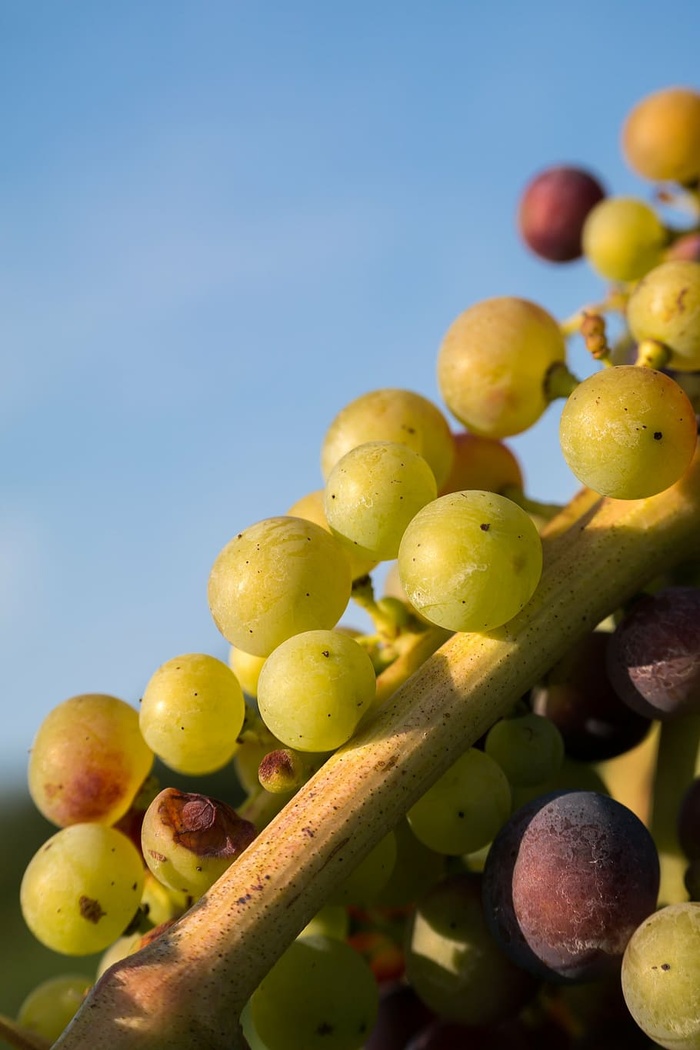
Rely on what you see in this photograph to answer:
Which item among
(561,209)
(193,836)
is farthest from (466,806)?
(561,209)

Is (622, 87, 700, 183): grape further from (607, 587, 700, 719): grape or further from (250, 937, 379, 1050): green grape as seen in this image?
(250, 937, 379, 1050): green grape

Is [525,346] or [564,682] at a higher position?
[525,346]

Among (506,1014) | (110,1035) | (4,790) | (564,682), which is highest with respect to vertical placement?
(110,1035)

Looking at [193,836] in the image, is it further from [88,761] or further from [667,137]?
[667,137]

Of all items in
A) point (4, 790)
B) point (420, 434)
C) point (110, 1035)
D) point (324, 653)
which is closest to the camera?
point (110, 1035)

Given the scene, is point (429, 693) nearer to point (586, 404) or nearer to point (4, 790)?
point (586, 404)

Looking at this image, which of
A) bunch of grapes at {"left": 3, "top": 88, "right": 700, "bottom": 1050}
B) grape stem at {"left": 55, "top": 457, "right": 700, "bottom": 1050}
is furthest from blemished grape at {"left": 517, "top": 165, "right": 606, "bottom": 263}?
grape stem at {"left": 55, "top": 457, "right": 700, "bottom": 1050}

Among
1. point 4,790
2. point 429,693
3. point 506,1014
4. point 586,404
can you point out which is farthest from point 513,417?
point 4,790

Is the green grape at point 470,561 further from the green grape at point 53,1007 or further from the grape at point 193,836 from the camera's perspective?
the green grape at point 53,1007
